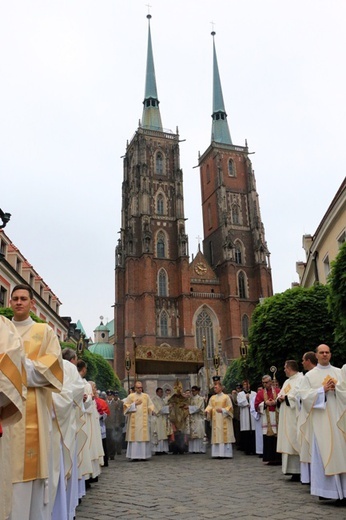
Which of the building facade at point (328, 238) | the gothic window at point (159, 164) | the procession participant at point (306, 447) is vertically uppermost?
the gothic window at point (159, 164)

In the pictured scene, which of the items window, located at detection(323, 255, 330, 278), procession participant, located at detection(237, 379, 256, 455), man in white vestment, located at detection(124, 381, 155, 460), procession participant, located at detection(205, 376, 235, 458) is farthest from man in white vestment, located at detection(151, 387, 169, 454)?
window, located at detection(323, 255, 330, 278)

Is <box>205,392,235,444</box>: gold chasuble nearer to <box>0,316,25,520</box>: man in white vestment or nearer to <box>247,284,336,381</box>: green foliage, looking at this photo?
<box>247,284,336,381</box>: green foliage

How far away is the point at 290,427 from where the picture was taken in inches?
328

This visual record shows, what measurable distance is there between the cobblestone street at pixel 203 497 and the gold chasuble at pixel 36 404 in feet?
6.98

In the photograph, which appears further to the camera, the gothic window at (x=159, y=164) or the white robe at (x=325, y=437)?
the gothic window at (x=159, y=164)

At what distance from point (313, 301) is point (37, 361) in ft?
52.0

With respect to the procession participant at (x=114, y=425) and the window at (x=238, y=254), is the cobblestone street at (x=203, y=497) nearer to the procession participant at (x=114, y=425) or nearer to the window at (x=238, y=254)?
the procession participant at (x=114, y=425)

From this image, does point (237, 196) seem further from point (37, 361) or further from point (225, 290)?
point (37, 361)

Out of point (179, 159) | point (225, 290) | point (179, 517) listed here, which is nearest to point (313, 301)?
point (179, 517)

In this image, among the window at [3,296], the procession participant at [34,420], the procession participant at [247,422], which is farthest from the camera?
the window at [3,296]

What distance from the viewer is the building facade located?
1950 cm

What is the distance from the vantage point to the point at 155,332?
170ft

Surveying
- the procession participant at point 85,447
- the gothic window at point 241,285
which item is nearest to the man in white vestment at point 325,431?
the procession participant at point 85,447

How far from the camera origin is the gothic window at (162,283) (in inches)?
2171
